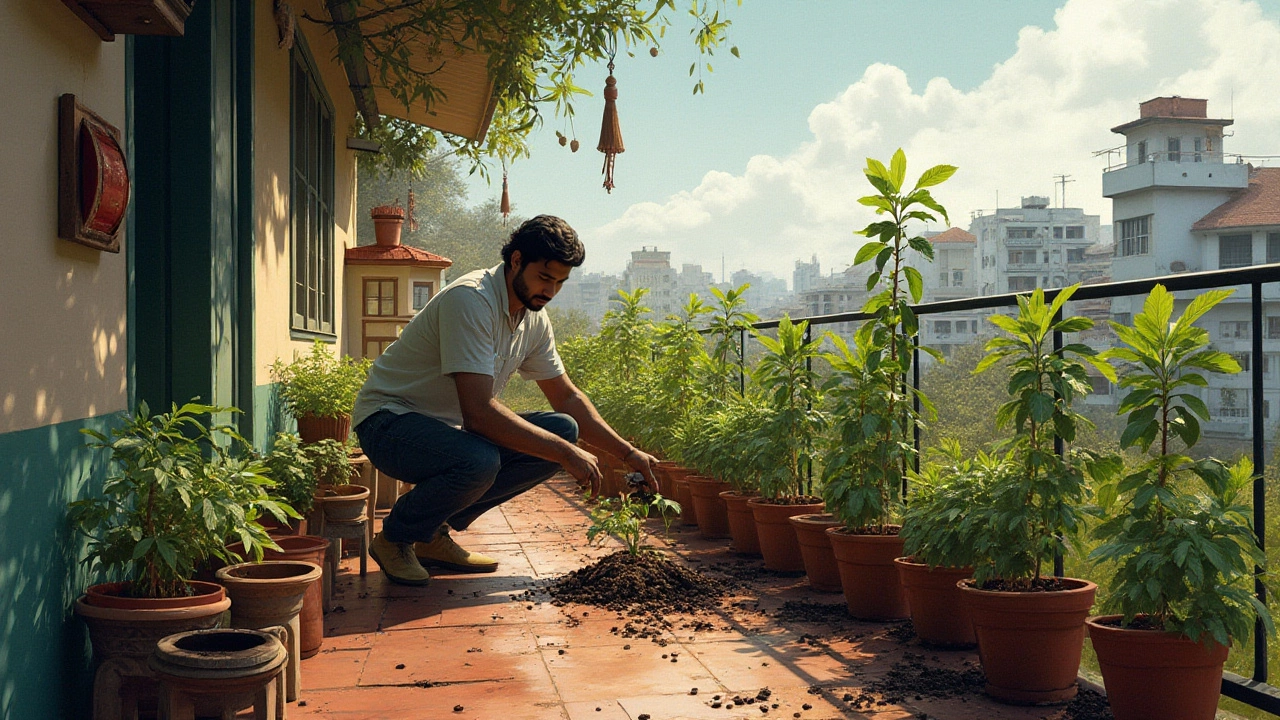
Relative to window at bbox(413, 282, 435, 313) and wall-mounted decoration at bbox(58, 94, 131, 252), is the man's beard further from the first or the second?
window at bbox(413, 282, 435, 313)

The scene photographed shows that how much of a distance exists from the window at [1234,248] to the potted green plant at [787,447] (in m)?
67.3

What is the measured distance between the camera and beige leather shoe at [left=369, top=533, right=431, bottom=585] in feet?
12.5

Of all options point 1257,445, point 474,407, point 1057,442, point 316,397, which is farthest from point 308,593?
point 1257,445

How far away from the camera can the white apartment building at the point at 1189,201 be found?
62781 mm

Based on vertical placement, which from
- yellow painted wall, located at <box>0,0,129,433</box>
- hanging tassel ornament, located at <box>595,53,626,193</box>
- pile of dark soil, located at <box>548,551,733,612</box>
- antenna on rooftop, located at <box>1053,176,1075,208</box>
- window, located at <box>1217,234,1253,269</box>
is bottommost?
pile of dark soil, located at <box>548,551,733,612</box>

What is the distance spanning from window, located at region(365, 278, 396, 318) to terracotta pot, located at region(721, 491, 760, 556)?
14.9ft

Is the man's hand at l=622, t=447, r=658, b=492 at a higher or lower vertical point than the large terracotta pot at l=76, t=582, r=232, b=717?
higher

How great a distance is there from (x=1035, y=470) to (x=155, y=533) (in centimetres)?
212

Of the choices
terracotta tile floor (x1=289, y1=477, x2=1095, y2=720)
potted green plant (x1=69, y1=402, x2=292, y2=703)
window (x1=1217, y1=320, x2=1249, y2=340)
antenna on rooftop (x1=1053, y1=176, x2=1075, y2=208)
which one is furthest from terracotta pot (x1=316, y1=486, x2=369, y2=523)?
antenna on rooftop (x1=1053, y1=176, x2=1075, y2=208)

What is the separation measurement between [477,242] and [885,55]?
3276 inches

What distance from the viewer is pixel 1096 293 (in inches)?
111

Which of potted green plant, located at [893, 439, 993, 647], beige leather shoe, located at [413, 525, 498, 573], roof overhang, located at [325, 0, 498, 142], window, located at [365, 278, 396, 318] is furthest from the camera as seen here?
window, located at [365, 278, 396, 318]

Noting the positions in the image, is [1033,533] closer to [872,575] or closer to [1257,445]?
[1257,445]

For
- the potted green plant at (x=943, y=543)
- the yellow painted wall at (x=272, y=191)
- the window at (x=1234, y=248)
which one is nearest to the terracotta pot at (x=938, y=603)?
the potted green plant at (x=943, y=543)
